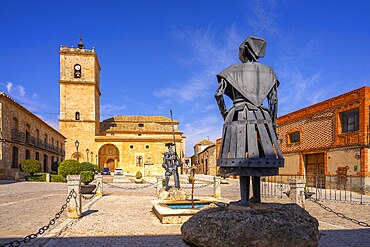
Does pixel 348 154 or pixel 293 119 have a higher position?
pixel 293 119

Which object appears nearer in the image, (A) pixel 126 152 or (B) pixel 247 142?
(B) pixel 247 142

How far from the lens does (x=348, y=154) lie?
16.7 m

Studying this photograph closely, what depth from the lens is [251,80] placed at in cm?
420

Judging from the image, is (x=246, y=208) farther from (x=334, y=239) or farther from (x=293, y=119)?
(x=293, y=119)

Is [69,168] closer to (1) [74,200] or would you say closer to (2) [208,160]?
(1) [74,200]

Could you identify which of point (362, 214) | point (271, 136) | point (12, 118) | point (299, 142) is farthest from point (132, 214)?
point (12, 118)

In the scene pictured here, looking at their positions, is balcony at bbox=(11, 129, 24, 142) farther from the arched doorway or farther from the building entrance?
the building entrance

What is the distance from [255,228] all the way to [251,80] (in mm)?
2051

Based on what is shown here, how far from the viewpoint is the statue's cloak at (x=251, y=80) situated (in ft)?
13.7

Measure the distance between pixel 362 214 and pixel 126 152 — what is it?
38063 millimetres

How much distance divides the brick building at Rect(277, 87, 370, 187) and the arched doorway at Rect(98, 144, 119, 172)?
31.0 meters

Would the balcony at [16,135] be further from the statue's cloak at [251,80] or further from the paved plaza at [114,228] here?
the statue's cloak at [251,80]

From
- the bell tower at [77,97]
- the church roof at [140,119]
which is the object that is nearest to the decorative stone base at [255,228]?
A: the bell tower at [77,97]

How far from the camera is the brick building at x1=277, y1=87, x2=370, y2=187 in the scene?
617 inches
